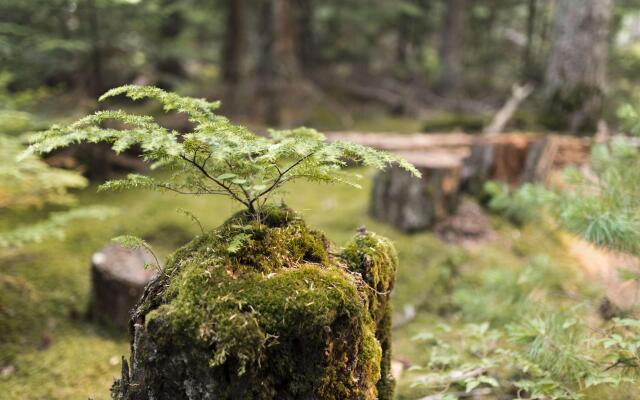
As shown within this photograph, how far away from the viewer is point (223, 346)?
210cm

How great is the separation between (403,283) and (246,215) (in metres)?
3.82

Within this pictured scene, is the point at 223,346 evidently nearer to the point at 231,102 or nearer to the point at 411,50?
the point at 231,102

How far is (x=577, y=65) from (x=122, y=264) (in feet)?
27.9

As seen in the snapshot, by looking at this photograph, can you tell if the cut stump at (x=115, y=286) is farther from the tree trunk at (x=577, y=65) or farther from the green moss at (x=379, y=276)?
the tree trunk at (x=577, y=65)

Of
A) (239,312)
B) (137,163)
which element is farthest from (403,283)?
(137,163)

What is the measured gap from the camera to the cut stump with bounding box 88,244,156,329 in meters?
5.01

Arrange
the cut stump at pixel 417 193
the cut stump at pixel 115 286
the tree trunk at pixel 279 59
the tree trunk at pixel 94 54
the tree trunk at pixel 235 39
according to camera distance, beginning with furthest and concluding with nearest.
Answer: the tree trunk at pixel 235 39 < the tree trunk at pixel 279 59 < the tree trunk at pixel 94 54 < the cut stump at pixel 417 193 < the cut stump at pixel 115 286

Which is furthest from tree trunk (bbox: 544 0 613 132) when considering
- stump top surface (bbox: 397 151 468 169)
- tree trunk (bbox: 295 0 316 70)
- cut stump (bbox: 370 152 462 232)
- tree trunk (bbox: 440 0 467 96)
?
tree trunk (bbox: 295 0 316 70)

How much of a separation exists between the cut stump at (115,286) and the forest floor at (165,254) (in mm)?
192

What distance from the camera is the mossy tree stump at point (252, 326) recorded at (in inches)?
85.6

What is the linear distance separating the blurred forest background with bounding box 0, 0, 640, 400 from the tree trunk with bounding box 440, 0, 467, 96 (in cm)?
7

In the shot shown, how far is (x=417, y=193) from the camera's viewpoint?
21.7 feet

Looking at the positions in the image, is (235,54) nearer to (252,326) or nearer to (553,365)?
(553,365)

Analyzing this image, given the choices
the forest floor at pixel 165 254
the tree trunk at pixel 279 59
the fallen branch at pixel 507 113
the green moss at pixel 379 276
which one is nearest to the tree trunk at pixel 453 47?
the fallen branch at pixel 507 113
